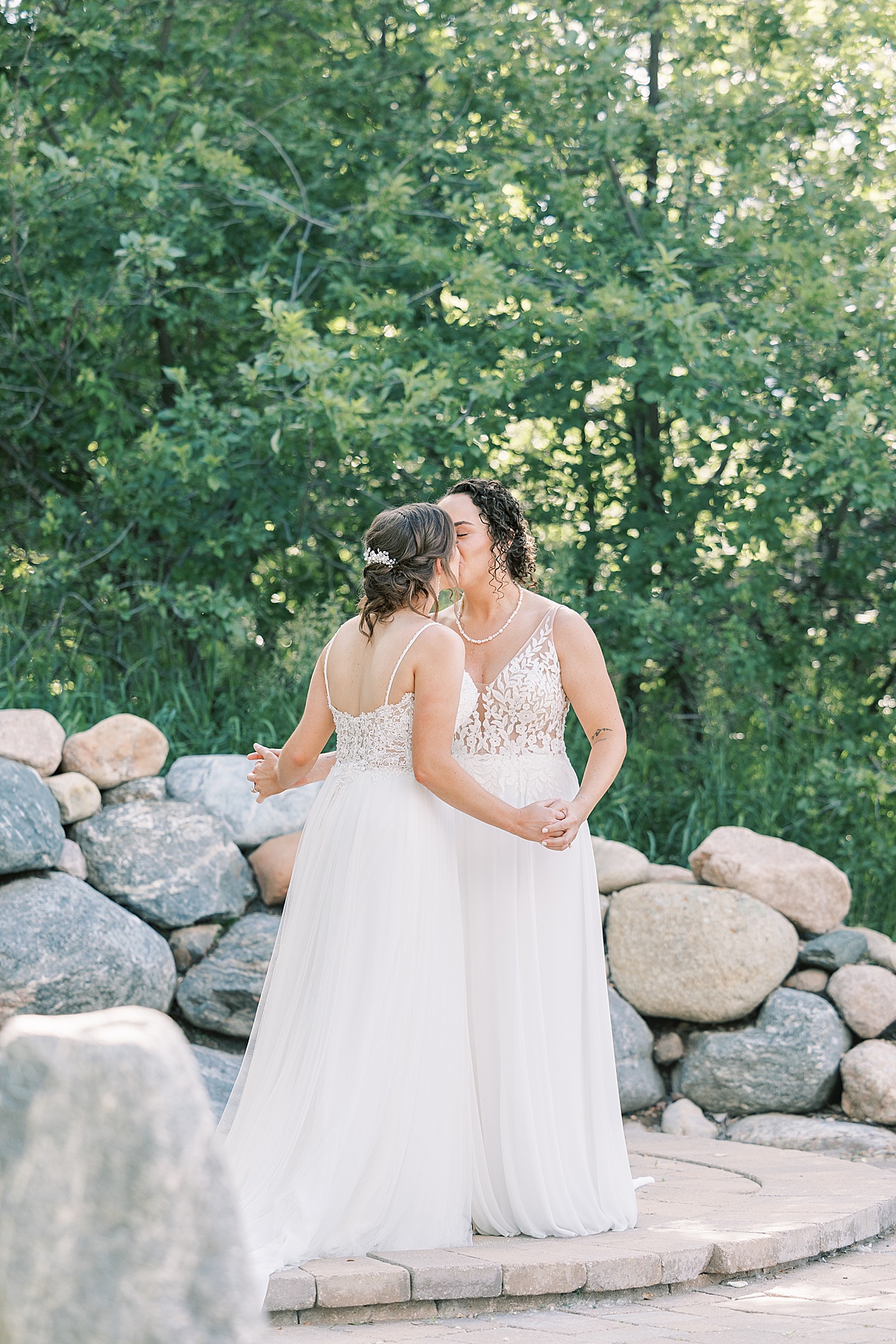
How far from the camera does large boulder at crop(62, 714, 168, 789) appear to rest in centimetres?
579

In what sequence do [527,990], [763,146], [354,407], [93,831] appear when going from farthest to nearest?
[763,146] → [354,407] → [93,831] → [527,990]

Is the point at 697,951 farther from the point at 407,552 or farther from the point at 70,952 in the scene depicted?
the point at 407,552

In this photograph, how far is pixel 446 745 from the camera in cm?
360

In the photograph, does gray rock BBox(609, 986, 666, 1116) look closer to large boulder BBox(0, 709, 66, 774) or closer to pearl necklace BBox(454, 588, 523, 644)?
pearl necklace BBox(454, 588, 523, 644)

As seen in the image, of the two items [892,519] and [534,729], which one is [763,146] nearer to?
[892,519]

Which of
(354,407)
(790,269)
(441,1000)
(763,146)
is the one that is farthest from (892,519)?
(441,1000)

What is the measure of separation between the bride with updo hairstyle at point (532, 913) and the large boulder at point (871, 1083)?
88.7 inches

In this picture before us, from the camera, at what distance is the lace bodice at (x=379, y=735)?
3.64m

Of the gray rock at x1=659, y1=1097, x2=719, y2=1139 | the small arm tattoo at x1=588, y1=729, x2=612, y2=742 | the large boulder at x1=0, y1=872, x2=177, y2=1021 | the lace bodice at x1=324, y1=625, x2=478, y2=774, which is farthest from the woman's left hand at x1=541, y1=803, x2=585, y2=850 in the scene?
the gray rock at x1=659, y1=1097, x2=719, y2=1139

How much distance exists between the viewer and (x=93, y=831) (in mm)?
5660

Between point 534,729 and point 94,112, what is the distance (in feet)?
18.6

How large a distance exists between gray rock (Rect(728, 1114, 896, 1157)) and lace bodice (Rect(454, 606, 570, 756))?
98.3 inches

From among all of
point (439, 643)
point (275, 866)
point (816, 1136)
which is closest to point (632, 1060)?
point (816, 1136)

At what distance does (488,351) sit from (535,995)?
4.21m
